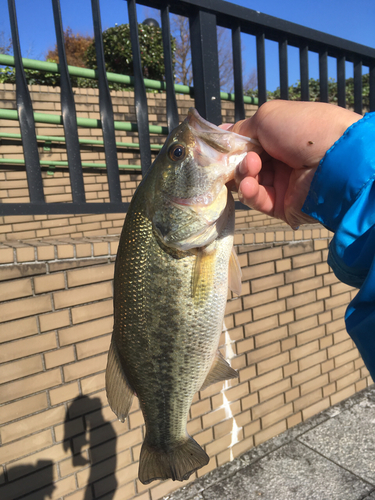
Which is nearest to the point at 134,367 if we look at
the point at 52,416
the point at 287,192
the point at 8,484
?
the point at 287,192

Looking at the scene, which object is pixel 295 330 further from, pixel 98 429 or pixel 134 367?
pixel 134 367

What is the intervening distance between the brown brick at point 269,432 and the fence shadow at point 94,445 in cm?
147

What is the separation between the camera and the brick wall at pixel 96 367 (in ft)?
8.09

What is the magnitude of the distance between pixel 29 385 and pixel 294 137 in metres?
2.24

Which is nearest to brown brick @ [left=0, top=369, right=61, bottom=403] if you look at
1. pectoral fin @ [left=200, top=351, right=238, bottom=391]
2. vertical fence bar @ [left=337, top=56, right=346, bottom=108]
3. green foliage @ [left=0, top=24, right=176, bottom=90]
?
pectoral fin @ [left=200, top=351, right=238, bottom=391]

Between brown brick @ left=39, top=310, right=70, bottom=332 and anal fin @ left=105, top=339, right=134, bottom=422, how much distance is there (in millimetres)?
1273

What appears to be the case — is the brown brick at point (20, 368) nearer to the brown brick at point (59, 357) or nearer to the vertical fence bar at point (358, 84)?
the brown brick at point (59, 357)

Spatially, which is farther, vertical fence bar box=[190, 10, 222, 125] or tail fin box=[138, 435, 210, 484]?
vertical fence bar box=[190, 10, 222, 125]

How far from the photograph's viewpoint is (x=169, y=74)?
3.06 meters

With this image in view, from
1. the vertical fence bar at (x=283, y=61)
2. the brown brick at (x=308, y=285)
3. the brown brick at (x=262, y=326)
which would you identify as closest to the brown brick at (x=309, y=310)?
the brown brick at (x=308, y=285)

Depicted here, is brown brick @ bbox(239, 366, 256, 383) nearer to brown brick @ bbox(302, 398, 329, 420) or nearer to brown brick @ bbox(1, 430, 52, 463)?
brown brick @ bbox(302, 398, 329, 420)

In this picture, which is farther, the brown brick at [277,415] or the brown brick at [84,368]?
the brown brick at [277,415]

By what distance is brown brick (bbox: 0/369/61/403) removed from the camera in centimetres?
242

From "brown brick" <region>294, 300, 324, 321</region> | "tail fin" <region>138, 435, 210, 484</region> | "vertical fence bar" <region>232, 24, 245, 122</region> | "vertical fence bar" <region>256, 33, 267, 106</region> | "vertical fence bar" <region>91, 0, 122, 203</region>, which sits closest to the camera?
"tail fin" <region>138, 435, 210, 484</region>
